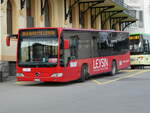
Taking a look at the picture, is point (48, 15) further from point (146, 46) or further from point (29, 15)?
point (146, 46)

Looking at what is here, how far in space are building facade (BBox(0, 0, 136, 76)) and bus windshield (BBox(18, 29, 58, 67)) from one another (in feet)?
10.5

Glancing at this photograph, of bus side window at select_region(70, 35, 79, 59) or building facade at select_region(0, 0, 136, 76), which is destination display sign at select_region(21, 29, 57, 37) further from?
building facade at select_region(0, 0, 136, 76)

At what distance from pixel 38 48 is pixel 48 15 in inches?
511

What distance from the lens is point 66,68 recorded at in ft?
50.9

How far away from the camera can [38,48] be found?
15391 mm

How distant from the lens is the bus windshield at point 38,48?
15.2 m

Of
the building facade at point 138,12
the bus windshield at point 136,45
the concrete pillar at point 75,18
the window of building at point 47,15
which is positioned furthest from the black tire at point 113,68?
the building facade at point 138,12

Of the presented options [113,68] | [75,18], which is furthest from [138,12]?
[113,68]

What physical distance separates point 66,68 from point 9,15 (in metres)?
8.19

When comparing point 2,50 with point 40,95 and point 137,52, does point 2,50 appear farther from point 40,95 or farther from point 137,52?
point 137,52

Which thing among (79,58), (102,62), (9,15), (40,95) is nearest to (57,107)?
(40,95)

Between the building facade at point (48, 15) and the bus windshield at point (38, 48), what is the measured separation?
10.5 ft

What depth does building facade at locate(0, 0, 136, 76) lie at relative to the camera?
2064 cm

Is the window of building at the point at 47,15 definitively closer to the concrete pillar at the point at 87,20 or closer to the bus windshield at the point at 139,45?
the bus windshield at the point at 139,45
